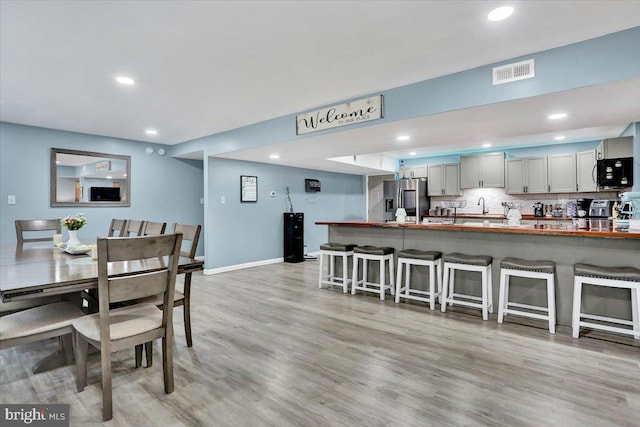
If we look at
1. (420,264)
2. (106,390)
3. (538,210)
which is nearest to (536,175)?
(538,210)

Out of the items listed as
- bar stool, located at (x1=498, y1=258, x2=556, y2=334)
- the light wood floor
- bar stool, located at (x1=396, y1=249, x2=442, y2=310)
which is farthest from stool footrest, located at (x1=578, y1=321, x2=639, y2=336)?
bar stool, located at (x1=396, y1=249, x2=442, y2=310)

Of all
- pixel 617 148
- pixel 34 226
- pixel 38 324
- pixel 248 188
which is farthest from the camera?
pixel 248 188

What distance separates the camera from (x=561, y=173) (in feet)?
21.2

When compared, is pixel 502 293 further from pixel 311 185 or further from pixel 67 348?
pixel 311 185

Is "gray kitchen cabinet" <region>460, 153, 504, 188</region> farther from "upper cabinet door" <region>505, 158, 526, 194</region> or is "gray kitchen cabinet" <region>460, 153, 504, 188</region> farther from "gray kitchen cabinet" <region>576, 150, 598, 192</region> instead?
"gray kitchen cabinet" <region>576, 150, 598, 192</region>

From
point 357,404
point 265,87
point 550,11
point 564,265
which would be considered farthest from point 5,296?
point 564,265

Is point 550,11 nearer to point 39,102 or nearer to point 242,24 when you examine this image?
point 242,24

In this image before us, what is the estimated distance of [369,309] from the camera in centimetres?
378

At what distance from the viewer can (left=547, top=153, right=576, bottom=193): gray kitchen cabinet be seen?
636 cm

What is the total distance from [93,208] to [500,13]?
614 cm

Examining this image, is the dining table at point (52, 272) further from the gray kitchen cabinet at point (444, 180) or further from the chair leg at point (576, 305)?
the gray kitchen cabinet at point (444, 180)

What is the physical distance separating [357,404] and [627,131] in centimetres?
617

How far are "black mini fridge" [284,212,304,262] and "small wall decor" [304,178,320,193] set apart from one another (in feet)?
2.93

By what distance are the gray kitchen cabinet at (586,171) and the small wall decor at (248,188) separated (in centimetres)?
627
